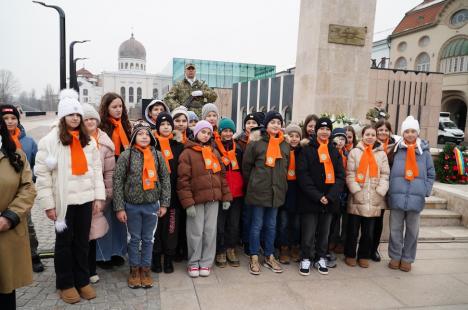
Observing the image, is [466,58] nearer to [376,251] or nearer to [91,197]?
[376,251]

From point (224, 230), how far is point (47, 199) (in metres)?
2.22

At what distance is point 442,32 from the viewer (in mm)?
35125

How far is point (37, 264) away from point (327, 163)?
384cm

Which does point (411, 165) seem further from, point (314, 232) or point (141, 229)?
point (141, 229)

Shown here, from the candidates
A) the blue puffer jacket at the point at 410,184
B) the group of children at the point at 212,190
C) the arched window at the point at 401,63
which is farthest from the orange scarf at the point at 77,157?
the arched window at the point at 401,63

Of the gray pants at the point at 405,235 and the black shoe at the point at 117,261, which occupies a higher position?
the gray pants at the point at 405,235

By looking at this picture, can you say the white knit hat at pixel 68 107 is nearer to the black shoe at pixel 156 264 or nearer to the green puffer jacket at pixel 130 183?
the green puffer jacket at pixel 130 183

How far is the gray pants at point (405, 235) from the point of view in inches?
188

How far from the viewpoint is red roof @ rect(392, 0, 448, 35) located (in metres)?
36.5

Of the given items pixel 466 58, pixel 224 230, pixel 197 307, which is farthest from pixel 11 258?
pixel 466 58

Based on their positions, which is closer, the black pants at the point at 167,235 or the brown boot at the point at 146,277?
the brown boot at the point at 146,277

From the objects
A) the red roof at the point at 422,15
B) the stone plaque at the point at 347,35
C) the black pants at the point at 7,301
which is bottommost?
the black pants at the point at 7,301

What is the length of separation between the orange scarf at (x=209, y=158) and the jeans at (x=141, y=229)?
76 centimetres

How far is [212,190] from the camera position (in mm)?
4215
